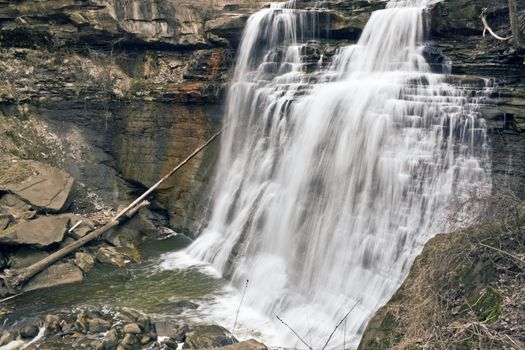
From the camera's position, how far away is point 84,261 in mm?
11711

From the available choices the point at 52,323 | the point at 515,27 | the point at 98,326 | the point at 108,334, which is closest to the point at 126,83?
the point at 52,323

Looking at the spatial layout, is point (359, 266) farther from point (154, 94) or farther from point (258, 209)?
point (154, 94)

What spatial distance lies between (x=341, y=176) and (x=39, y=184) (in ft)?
26.6

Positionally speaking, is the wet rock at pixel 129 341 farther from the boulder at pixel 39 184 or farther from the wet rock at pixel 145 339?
the boulder at pixel 39 184

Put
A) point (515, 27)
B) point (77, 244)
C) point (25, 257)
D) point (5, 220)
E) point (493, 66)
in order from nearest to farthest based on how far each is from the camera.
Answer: point (515, 27), point (493, 66), point (25, 257), point (5, 220), point (77, 244)

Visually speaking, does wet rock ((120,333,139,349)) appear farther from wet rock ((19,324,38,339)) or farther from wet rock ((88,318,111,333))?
wet rock ((19,324,38,339))

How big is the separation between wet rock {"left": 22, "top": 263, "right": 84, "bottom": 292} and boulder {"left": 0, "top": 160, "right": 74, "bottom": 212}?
1982 mm

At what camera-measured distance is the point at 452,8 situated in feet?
37.4

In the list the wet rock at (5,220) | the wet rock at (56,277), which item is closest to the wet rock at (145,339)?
the wet rock at (56,277)

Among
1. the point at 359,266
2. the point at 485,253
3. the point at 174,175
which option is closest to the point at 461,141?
the point at 359,266

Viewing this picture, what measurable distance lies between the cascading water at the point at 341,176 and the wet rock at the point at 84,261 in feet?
8.16

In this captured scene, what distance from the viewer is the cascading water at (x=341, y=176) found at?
8.46m

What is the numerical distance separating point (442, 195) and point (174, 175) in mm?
8930

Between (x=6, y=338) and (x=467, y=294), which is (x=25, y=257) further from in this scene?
(x=467, y=294)
